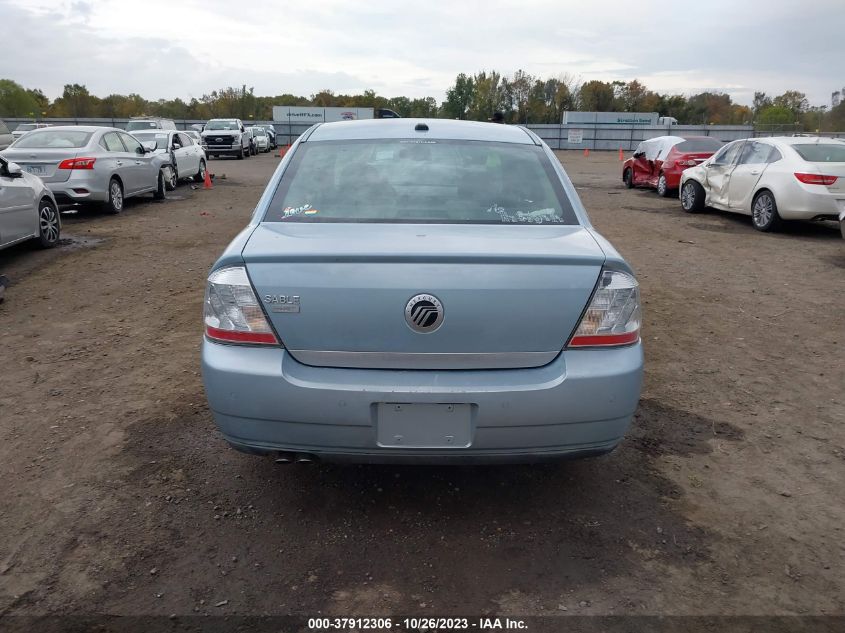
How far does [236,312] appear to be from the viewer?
282 cm

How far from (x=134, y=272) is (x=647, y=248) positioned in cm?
703

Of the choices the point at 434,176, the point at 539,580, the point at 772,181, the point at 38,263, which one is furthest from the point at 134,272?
the point at 772,181

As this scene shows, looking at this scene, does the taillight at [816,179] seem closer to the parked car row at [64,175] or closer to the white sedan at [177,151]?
the parked car row at [64,175]

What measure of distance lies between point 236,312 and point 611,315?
1526mm

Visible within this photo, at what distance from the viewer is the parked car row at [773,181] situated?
10.3 m

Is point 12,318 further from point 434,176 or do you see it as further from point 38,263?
point 434,176

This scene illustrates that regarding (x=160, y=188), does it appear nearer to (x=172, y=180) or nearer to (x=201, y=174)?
(x=172, y=180)

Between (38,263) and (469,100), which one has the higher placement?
(469,100)

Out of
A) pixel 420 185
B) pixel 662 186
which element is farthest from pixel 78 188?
pixel 662 186

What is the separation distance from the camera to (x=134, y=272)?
8.29 meters

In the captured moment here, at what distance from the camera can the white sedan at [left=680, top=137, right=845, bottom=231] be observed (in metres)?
10.3

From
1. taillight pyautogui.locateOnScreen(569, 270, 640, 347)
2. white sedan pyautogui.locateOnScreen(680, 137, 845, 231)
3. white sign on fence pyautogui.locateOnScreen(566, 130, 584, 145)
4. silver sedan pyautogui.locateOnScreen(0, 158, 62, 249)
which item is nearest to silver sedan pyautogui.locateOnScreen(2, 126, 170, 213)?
silver sedan pyautogui.locateOnScreen(0, 158, 62, 249)

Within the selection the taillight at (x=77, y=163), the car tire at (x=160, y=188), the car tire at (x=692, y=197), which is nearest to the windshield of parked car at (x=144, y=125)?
the car tire at (x=160, y=188)

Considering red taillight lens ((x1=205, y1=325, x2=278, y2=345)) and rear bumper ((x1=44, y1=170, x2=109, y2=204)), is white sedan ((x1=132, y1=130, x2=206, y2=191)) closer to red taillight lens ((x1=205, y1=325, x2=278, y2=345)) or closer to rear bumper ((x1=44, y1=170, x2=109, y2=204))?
rear bumper ((x1=44, y1=170, x2=109, y2=204))
